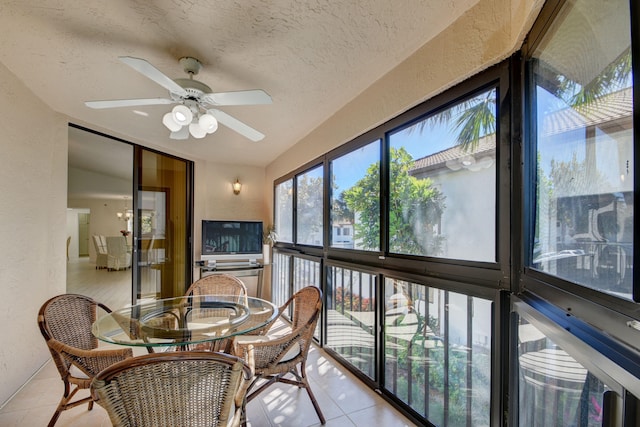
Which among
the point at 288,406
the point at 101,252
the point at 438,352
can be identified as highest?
the point at 438,352

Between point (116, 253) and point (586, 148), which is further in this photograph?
point (116, 253)

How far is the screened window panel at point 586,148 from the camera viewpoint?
0.75 metres

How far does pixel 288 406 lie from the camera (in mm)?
2166

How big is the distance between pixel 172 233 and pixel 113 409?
385cm

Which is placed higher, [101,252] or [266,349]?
[266,349]

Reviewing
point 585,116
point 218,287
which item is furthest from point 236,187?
point 585,116

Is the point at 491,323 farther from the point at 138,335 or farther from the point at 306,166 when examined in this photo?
the point at 306,166

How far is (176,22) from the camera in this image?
5.32 ft

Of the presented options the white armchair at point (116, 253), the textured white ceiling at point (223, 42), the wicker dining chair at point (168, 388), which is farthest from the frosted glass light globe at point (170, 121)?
the white armchair at point (116, 253)

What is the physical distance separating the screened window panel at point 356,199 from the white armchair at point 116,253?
836 cm

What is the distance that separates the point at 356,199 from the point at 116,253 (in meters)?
8.85

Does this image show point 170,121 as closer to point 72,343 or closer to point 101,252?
point 72,343

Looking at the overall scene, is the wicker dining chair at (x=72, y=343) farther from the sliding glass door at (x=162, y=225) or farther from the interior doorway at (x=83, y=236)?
the interior doorway at (x=83, y=236)

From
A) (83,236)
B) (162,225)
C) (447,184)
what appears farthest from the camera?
(83,236)
